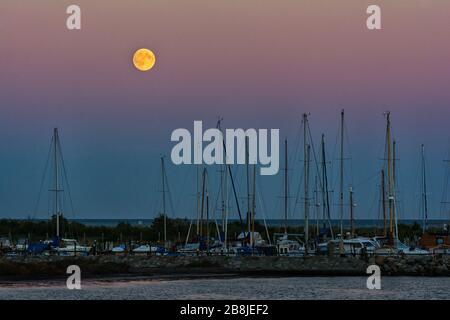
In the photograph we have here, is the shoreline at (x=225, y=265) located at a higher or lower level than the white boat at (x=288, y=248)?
lower

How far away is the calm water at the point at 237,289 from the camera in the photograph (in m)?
49.8

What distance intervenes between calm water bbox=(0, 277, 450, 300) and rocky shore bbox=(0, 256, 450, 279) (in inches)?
141

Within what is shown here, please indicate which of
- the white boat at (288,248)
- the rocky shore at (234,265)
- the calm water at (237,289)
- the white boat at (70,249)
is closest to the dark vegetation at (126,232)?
the white boat at (288,248)

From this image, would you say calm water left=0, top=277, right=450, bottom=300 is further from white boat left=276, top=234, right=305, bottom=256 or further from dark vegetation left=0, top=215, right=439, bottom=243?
dark vegetation left=0, top=215, right=439, bottom=243

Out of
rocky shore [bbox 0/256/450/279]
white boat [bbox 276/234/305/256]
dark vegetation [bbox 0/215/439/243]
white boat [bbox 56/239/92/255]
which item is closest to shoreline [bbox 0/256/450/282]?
rocky shore [bbox 0/256/450/279]

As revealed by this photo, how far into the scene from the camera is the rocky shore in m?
64.8

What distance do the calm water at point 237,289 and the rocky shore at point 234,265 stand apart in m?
3.59

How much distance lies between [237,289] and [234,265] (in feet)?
45.7

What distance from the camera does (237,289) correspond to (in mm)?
54000

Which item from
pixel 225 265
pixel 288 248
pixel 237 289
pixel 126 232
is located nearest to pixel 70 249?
pixel 225 265

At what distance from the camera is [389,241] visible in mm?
74812

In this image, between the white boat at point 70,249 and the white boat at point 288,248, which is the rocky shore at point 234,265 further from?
the white boat at point 288,248

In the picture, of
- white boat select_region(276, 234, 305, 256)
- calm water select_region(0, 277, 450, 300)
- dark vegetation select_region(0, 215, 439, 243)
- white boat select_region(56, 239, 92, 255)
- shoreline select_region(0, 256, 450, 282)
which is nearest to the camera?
calm water select_region(0, 277, 450, 300)
